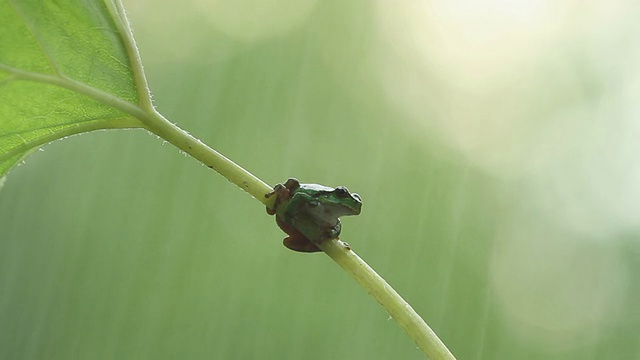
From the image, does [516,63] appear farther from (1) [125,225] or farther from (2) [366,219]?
(1) [125,225]

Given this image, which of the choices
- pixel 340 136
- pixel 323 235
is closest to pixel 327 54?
pixel 340 136

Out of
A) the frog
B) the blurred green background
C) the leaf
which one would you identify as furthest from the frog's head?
the blurred green background

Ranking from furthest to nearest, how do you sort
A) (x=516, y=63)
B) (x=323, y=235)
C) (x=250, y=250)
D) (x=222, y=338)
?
1. (x=516, y=63)
2. (x=250, y=250)
3. (x=222, y=338)
4. (x=323, y=235)

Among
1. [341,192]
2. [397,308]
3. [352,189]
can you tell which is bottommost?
[397,308]

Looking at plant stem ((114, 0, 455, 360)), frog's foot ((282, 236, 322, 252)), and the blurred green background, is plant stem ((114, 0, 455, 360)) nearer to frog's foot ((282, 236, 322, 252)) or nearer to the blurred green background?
frog's foot ((282, 236, 322, 252))

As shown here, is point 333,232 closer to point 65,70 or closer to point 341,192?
point 341,192

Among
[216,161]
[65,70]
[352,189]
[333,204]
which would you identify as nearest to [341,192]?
[333,204]
